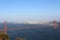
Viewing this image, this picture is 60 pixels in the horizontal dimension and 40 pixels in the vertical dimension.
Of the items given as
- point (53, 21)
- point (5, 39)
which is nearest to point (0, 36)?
point (5, 39)

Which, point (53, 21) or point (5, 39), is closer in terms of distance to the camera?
point (5, 39)

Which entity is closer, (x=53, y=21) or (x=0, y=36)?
(x=0, y=36)

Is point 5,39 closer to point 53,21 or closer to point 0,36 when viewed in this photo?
point 0,36
